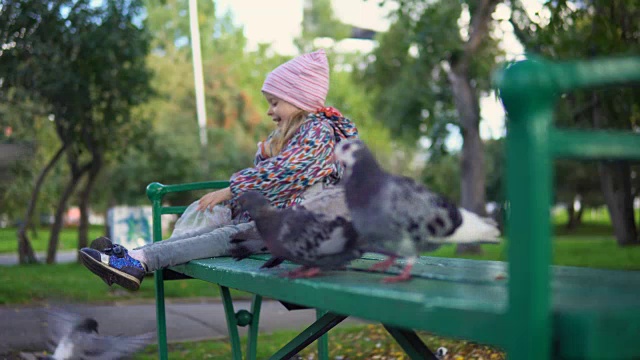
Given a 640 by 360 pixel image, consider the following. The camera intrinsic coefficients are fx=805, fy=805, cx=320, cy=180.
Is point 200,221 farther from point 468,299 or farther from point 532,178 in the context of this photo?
point 532,178

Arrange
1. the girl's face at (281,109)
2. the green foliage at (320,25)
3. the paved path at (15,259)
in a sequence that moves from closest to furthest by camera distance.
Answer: the girl's face at (281,109) → the paved path at (15,259) → the green foliage at (320,25)

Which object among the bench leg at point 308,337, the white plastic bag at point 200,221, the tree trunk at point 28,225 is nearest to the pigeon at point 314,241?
the bench leg at point 308,337

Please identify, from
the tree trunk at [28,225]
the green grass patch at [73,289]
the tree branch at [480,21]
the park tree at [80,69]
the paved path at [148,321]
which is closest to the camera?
the paved path at [148,321]

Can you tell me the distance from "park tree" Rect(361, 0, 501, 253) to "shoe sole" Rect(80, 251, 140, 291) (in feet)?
21.9

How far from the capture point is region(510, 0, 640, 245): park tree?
22.4ft

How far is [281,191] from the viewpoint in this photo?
331cm

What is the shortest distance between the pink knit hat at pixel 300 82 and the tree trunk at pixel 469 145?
12.2m

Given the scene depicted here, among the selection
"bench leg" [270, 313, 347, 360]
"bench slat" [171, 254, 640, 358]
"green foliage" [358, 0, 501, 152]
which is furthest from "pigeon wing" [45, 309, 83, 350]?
"green foliage" [358, 0, 501, 152]

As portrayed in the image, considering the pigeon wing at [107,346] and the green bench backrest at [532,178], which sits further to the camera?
the pigeon wing at [107,346]

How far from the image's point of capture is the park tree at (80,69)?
1281 cm

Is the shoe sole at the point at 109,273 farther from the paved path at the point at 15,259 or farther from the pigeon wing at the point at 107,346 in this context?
the paved path at the point at 15,259

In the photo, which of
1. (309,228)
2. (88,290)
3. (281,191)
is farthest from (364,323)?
(309,228)

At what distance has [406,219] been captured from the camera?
74.0 inches

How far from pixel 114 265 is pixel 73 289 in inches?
273
